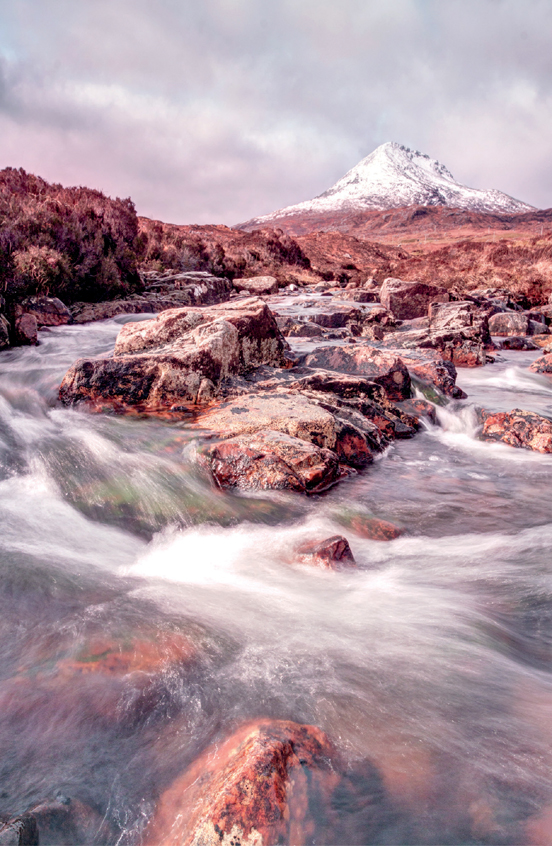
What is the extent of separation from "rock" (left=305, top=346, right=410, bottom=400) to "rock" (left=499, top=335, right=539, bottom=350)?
7906 mm

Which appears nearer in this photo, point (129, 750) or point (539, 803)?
point (539, 803)

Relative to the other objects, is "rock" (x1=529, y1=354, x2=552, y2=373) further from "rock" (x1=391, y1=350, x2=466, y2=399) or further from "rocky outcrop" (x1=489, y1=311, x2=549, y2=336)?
"rocky outcrop" (x1=489, y1=311, x2=549, y2=336)

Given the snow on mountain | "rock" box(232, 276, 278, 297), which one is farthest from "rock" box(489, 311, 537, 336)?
the snow on mountain

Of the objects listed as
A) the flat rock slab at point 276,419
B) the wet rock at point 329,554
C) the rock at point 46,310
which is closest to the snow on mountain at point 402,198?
the rock at point 46,310

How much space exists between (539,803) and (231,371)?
601cm

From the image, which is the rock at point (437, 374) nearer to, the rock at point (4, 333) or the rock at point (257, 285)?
the rock at point (4, 333)

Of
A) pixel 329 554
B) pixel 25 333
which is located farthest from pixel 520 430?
pixel 25 333

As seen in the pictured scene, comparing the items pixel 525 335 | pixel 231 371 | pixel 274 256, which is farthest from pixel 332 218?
pixel 231 371

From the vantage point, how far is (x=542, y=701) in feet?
8.16

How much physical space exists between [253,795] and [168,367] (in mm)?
5551

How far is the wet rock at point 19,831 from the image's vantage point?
156 centimetres

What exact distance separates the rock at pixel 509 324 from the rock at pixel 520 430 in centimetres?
990

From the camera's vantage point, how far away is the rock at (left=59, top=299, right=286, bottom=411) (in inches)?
257

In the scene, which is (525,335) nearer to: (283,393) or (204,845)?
(283,393)
